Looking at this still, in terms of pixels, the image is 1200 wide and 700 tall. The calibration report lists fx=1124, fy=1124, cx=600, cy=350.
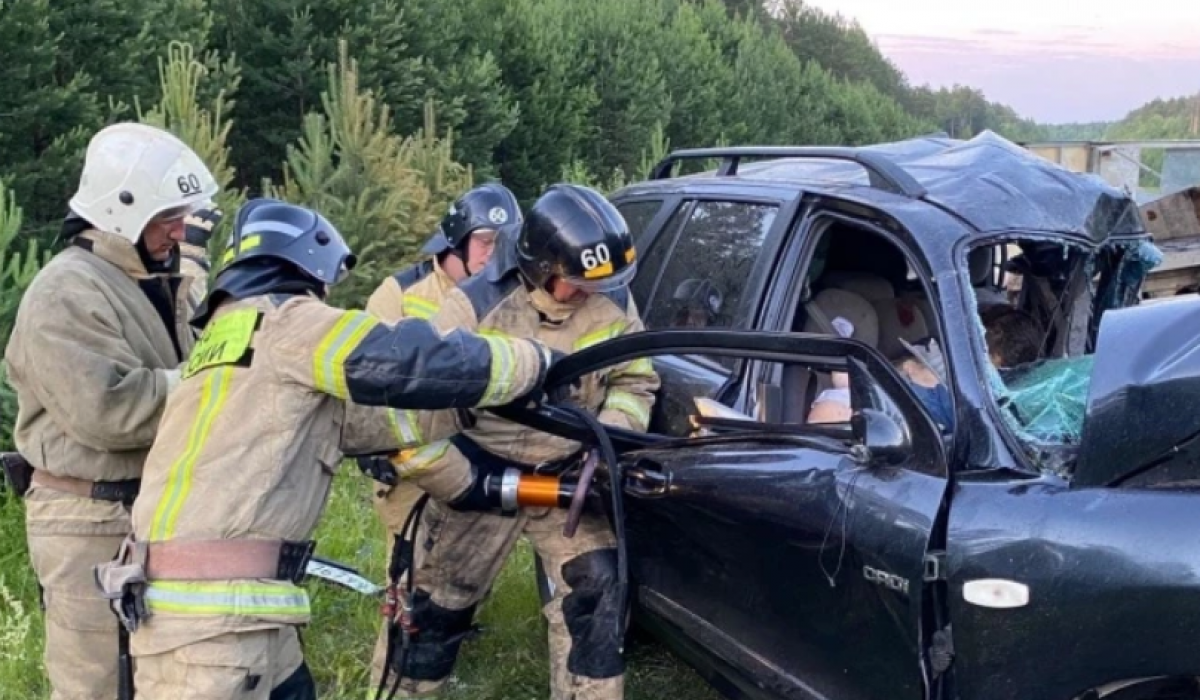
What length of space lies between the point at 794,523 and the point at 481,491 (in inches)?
39.7

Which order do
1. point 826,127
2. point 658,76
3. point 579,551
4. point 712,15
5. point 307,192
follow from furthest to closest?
1. point 826,127
2. point 712,15
3. point 658,76
4. point 307,192
5. point 579,551

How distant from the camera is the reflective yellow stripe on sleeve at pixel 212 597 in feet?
8.00

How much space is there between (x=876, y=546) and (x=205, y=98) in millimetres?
10508

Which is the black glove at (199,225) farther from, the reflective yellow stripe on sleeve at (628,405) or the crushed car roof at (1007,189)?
the crushed car roof at (1007,189)

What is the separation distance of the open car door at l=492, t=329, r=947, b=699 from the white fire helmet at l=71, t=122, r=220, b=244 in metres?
1.13

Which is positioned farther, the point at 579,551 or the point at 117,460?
the point at 579,551

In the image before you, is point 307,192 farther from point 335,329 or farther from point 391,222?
point 335,329

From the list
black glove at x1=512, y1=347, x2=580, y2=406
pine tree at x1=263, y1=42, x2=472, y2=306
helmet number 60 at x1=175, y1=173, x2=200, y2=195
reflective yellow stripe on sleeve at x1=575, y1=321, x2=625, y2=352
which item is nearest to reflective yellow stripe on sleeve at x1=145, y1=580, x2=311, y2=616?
black glove at x1=512, y1=347, x2=580, y2=406

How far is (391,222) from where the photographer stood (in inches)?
292

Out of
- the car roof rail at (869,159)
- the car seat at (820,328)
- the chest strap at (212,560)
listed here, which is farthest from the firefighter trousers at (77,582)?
the car roof rail at (869,159)

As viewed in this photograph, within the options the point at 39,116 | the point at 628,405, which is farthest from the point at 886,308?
the point at 39,116

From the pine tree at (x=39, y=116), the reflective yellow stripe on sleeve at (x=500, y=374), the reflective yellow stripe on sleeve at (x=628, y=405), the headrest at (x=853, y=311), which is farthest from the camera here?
the pine tree at (x=39, y=116)

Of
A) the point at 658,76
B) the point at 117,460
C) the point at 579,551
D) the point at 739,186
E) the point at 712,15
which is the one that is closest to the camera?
the point at 117,460

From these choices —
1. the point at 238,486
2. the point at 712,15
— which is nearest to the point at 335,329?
the point at 238,486
